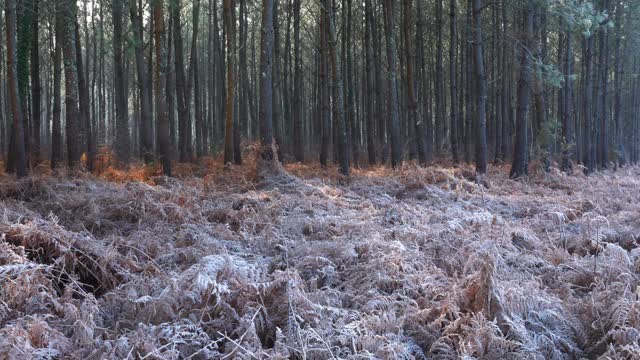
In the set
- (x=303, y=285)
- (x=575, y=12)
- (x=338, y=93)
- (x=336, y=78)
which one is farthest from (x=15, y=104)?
(x=575, y=12)

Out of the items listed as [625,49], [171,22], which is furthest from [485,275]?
[625,49]

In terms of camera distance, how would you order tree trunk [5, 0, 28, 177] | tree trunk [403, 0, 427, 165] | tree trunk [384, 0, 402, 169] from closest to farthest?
tree trunk [5, 0, 28, 177]
tree trunk [384, 0, 402, 169]
tree trunk [403, 0, 427, 165]

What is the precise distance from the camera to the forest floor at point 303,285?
138 inches

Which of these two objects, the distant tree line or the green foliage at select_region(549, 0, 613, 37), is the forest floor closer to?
the distant tree line

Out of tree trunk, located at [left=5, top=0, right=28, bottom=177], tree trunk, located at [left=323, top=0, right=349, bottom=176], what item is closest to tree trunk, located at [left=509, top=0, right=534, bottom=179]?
tree trunk, located at [left=323, top=0, right=349, bottom=176]

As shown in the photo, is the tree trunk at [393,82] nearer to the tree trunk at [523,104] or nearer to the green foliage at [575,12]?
the tree trunk at [523,104]

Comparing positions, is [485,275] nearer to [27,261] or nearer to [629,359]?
[629,359]


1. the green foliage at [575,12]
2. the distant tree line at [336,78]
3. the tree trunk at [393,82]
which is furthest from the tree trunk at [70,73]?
the green foliage at [575,12]

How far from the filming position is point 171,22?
21703 millimetres

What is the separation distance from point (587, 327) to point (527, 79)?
11295mm

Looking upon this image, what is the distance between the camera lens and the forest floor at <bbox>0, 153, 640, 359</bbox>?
11.5ft

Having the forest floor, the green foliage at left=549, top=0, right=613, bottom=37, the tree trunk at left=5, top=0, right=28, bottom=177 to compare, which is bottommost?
the forest floor

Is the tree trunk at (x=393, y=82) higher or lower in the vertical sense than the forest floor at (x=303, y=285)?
higher

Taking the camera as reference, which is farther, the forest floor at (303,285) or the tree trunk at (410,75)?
the tree trunk at (410,75)
